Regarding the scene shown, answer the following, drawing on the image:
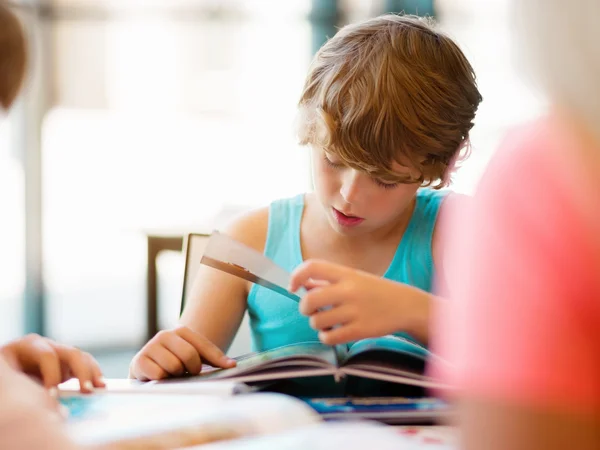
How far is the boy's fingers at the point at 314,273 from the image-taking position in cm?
73

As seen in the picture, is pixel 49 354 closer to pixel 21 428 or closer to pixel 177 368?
pixel 177 368

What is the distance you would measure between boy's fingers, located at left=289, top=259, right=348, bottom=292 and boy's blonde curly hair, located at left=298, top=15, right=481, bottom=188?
0.80 ft

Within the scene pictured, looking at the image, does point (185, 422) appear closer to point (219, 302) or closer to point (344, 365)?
point (344, 365)

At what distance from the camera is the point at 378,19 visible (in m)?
1.08

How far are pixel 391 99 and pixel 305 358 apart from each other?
0.42 meters

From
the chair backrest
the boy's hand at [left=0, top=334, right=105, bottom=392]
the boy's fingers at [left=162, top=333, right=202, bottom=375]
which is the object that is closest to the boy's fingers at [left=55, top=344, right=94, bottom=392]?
the boy's hand at [left=0, top=334, right=105, bottom=392]

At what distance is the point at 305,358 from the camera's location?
702 millimetres

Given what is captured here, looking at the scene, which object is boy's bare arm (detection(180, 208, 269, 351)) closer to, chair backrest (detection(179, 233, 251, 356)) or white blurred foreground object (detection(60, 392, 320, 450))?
chair backrest (detection(179, 233, 251, 356))

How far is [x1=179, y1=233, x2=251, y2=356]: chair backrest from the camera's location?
4.32ft

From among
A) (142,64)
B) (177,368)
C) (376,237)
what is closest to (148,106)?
(142,64)

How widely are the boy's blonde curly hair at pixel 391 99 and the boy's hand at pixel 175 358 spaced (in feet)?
1.08

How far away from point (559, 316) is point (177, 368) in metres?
0.56

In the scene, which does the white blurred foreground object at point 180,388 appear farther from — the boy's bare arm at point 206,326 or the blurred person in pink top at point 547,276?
the blurred person in pink top at point 547,276

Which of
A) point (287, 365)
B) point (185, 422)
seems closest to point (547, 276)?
point (185, 422)
